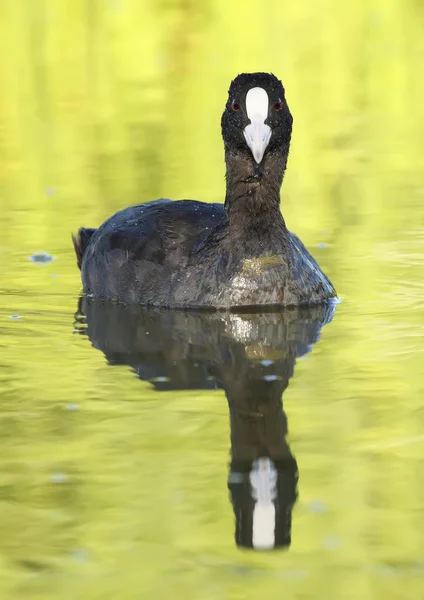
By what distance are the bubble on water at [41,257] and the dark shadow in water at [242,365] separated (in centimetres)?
88

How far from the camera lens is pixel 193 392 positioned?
6.40m

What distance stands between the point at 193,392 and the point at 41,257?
3411 millimetres

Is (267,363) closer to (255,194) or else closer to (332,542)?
(255,194)

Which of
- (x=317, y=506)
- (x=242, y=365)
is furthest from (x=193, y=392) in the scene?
(x=317, y=506)

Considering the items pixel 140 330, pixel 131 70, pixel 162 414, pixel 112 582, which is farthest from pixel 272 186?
pixel 131 70

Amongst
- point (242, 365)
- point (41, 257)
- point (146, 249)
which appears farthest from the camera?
point (41, 257)

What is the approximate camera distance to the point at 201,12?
2311 cm

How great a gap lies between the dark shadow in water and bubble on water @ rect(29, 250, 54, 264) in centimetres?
88

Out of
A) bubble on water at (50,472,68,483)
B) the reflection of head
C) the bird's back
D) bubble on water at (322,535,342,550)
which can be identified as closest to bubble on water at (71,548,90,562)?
the reflection of head

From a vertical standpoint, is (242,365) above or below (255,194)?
below

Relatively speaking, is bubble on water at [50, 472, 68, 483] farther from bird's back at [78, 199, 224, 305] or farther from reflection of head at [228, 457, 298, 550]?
bird's back at [78, 199, 224, 305]

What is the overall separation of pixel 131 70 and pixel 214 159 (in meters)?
6.59

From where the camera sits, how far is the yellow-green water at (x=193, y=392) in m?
4.43

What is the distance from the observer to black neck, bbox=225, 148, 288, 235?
8398mm
